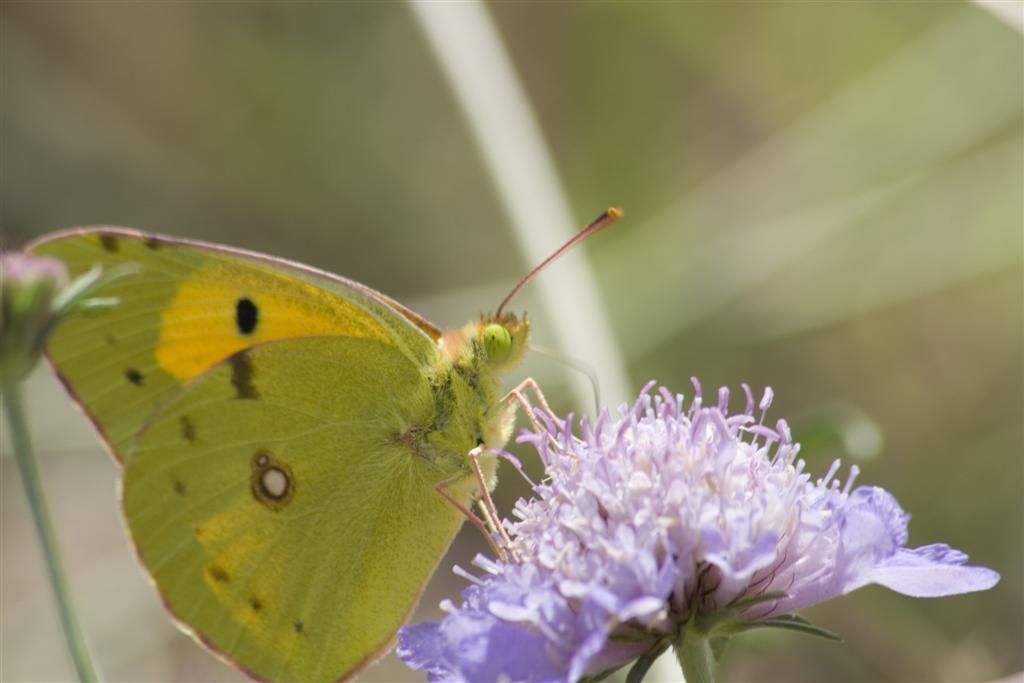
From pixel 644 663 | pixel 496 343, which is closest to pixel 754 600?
pixel 644 663

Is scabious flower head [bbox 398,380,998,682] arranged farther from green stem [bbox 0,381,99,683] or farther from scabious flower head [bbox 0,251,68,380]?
scabious flower head [bbox 0,251,68,380]

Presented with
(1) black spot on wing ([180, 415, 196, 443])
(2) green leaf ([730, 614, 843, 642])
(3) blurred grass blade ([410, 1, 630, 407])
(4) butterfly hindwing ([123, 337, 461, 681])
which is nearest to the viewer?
(2) green leaf ([730, 614, 843, 642])

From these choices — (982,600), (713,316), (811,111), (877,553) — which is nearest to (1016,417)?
(982,600)

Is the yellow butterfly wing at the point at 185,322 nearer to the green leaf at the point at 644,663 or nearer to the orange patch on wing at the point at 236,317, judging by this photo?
the orange patch on wing at the point at 236,317

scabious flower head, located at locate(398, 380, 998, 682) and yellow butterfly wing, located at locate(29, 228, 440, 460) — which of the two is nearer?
scabious flower head, located at locate(398, 380, 998, 682)

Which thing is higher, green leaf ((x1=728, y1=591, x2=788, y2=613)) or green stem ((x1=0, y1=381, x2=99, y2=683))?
green stem ((x1=0, y1=381, x2=99, y2=683))

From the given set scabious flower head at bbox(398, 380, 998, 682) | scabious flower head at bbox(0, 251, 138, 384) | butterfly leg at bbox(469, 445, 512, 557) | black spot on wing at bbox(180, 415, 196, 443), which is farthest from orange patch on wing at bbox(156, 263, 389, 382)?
scabious flower head at bbox(0, 251, 138, 384)

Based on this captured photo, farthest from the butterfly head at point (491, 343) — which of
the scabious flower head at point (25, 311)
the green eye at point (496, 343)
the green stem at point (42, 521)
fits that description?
the green stem at point (42, 521)

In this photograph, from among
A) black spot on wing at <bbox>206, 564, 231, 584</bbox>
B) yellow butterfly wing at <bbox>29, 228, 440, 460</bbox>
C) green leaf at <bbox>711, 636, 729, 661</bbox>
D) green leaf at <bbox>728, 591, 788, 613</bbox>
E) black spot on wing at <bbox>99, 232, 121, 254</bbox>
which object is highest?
black spot on wing at <bbox>99, 232, 121, 254</bbox>

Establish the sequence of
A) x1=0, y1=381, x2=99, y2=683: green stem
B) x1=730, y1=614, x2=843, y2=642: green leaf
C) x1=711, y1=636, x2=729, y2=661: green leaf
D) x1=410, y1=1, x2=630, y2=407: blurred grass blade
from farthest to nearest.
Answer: x1=410, y1=1, x2=630, y2=407: blurred grass blade → x1=711, y1=636, x2=729, y2=661: green leaf → x1=730, y1=614, x2=843, y2=642: green leaf → x1=0, y1=381, x2=99, y2=683: green stem
